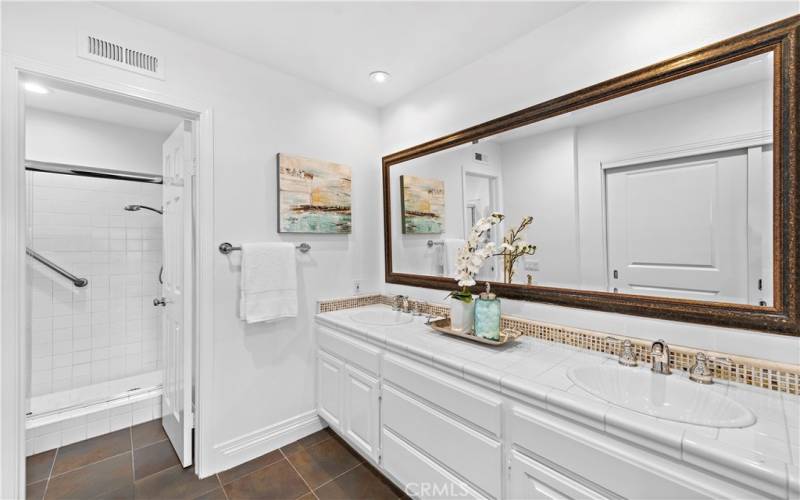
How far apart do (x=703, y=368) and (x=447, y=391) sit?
908 mm

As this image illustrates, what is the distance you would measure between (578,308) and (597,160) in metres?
0.69

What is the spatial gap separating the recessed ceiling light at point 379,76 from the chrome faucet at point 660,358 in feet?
6.73

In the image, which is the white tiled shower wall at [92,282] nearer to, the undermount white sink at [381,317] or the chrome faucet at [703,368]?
the undermount white sink at [381,317]

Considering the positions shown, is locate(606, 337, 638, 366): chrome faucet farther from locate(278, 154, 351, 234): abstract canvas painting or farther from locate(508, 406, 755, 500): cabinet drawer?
locate(278, 154, 351, 234): abstract canvas painting

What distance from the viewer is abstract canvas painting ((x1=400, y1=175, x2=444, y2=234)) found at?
2238 mm

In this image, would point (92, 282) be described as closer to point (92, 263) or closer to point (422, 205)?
point (92, 263)

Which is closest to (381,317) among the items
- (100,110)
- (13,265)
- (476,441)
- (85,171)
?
(476,441)

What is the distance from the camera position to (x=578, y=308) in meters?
1.58

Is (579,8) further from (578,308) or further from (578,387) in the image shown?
(578,387)

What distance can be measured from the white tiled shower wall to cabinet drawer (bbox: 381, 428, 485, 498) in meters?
2.51

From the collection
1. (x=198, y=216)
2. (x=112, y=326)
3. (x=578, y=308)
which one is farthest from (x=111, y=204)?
(x=578, y=308)

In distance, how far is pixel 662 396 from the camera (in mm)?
1200

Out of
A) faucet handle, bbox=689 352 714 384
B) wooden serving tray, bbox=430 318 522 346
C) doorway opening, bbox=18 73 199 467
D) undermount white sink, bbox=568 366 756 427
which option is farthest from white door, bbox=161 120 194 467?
faucet handle, bbox=689 352 714 384

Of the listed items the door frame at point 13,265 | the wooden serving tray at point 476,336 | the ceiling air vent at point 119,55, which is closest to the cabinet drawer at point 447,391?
the wooden serving tray at point 476,336
